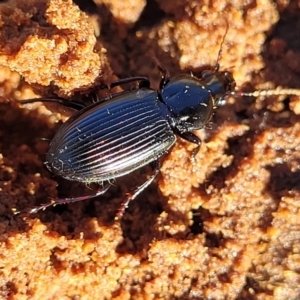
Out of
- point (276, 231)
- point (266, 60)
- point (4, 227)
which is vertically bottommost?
point (276, 231)

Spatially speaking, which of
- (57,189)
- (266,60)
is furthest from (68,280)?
(266,60)

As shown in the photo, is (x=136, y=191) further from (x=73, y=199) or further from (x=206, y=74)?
(x=206, y=74)

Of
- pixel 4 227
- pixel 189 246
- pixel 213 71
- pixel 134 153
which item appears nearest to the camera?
pixel 4 227

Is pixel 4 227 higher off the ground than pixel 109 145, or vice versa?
pixel 109 145

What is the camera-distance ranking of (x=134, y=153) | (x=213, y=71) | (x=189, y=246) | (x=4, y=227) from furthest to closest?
(x=213, y=71)
(x=134, y=153)
(x=189, y=246)
(x=4, y=227)

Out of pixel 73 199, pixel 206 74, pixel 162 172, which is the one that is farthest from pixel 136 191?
pixel 206 74

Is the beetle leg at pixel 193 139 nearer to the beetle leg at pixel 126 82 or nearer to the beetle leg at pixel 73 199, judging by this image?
the beetle leg at pixel 126 82

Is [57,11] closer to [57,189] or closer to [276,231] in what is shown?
[57,189]

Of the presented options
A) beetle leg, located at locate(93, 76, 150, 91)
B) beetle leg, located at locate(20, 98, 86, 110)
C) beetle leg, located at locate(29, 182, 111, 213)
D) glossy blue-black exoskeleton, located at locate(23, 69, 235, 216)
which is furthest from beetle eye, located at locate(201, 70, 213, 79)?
beetle leg, located at locate(29, 182, 111, 213)

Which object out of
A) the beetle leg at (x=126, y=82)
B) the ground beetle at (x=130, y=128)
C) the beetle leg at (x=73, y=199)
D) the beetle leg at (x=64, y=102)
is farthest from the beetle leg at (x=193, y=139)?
the beetle leg at (x=64, y=102)
